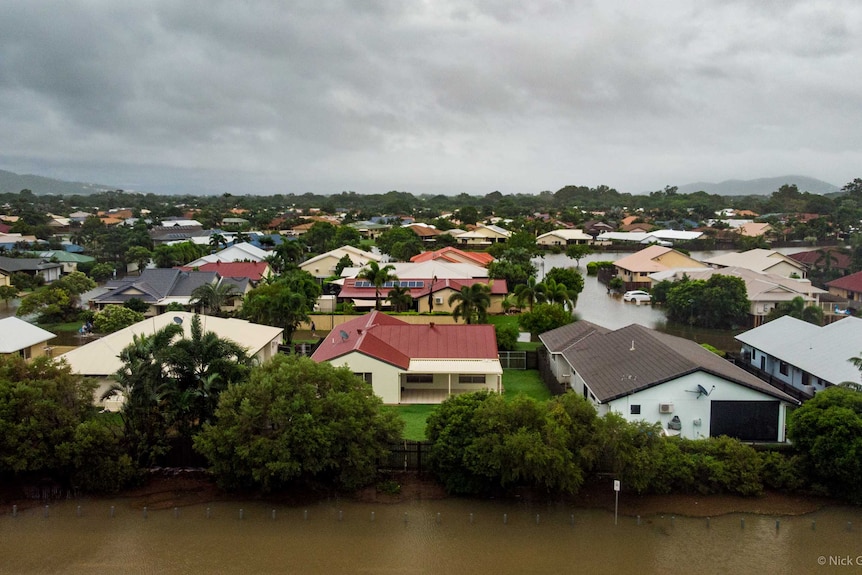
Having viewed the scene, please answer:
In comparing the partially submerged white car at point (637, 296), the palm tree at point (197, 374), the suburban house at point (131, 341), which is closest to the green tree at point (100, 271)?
the suburban house at point (131, 341)

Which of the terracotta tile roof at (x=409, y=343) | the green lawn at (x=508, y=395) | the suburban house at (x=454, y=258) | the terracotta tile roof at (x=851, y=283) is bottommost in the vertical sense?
the green lawn at (x=508, y=395)

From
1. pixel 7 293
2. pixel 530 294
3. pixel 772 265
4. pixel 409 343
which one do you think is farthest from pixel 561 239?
pixel 409 343

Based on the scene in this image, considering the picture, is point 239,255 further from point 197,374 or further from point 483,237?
point 197,374

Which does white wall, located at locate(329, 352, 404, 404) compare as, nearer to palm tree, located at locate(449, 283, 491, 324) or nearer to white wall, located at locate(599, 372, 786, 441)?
white wall, located at locate(599, 372, 786, 441)

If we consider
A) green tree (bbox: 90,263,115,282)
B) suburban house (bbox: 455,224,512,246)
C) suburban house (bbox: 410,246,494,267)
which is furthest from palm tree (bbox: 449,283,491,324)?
suburban house (bbox: 455,224,512,246)

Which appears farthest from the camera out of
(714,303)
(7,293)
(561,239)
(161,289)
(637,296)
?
(561,239)

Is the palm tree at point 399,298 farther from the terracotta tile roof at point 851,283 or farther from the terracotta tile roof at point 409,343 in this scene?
the terracotta tile roof at point 851,283
